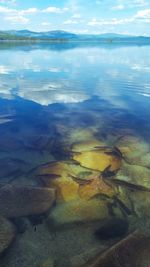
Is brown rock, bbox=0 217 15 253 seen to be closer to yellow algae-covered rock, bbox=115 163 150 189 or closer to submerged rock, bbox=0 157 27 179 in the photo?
submerged rock, bbox=0 157 27 179

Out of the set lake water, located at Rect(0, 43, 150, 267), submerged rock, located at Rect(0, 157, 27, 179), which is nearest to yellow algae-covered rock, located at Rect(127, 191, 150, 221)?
lake water, located at Rect(0, 43, 150, 267)

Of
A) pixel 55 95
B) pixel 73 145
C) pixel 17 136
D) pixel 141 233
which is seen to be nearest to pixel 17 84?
pixel 55 95

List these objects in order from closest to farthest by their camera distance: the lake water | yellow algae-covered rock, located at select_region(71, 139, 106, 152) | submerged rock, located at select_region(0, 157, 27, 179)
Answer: the lake water, submerged rock, located at select_region(0, 157, 27, 179), yellow algae-covered rock, located at select_region(71, 139, 106, 152)

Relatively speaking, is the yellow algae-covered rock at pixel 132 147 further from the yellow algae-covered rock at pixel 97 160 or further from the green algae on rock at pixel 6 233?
the green algae on rock at pixel 6 233

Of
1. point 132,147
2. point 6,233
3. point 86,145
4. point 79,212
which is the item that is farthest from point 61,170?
point 132,147

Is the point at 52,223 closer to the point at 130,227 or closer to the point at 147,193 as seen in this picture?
the point at 130,227
